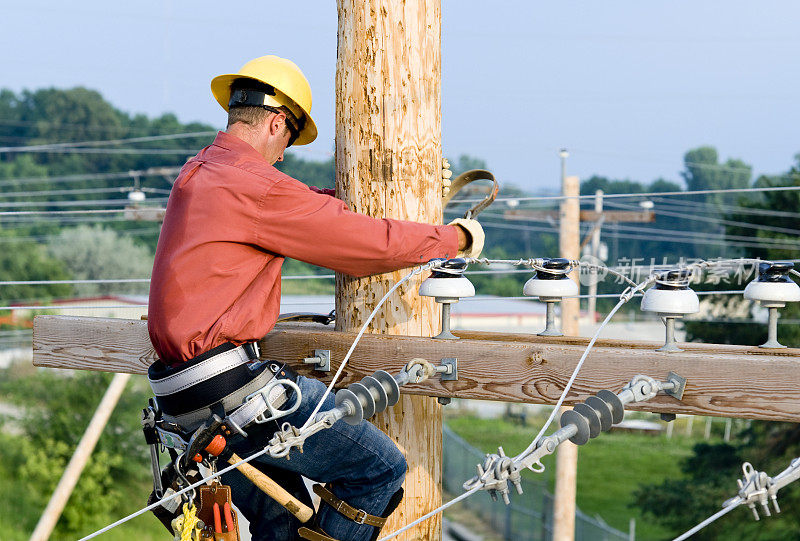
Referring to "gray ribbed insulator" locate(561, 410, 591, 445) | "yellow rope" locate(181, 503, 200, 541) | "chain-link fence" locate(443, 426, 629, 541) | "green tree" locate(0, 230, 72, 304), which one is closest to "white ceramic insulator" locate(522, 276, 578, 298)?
"gray ribbed insulator" locate(561, 410, 591, 445)

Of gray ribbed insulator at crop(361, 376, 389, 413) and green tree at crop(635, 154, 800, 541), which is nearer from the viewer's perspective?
gray ribbed insulator at crop(361, 376, 389, 413)

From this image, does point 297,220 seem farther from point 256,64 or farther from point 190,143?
point 190,143

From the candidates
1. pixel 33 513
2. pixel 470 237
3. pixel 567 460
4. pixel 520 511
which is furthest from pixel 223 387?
pixel 33 513

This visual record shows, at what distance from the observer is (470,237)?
3572 millimetres

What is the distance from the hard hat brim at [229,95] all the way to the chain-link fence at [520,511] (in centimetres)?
1879

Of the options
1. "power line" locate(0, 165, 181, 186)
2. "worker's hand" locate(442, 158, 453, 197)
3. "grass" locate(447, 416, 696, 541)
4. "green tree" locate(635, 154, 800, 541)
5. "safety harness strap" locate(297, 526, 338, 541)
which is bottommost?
"grass" locate(447, 416, 696, 541)

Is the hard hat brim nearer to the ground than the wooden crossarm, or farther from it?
farther from it

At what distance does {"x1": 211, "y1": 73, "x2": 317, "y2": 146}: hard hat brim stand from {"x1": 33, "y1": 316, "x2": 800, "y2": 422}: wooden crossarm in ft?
2.60

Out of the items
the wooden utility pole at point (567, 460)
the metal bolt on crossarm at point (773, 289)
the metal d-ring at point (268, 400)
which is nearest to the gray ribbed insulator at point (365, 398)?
the metal d-ring at point (268, 400)

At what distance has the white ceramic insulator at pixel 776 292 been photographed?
3053 millimetres

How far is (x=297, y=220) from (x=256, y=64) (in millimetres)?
656

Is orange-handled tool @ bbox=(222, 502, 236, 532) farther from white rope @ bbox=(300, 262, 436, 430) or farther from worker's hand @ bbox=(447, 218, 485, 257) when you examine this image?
worker's hand @ bbox=(447, 218, 485, 257)

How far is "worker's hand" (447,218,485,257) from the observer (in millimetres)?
3545

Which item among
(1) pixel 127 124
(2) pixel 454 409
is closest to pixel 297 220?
(2) pixel 454 409
